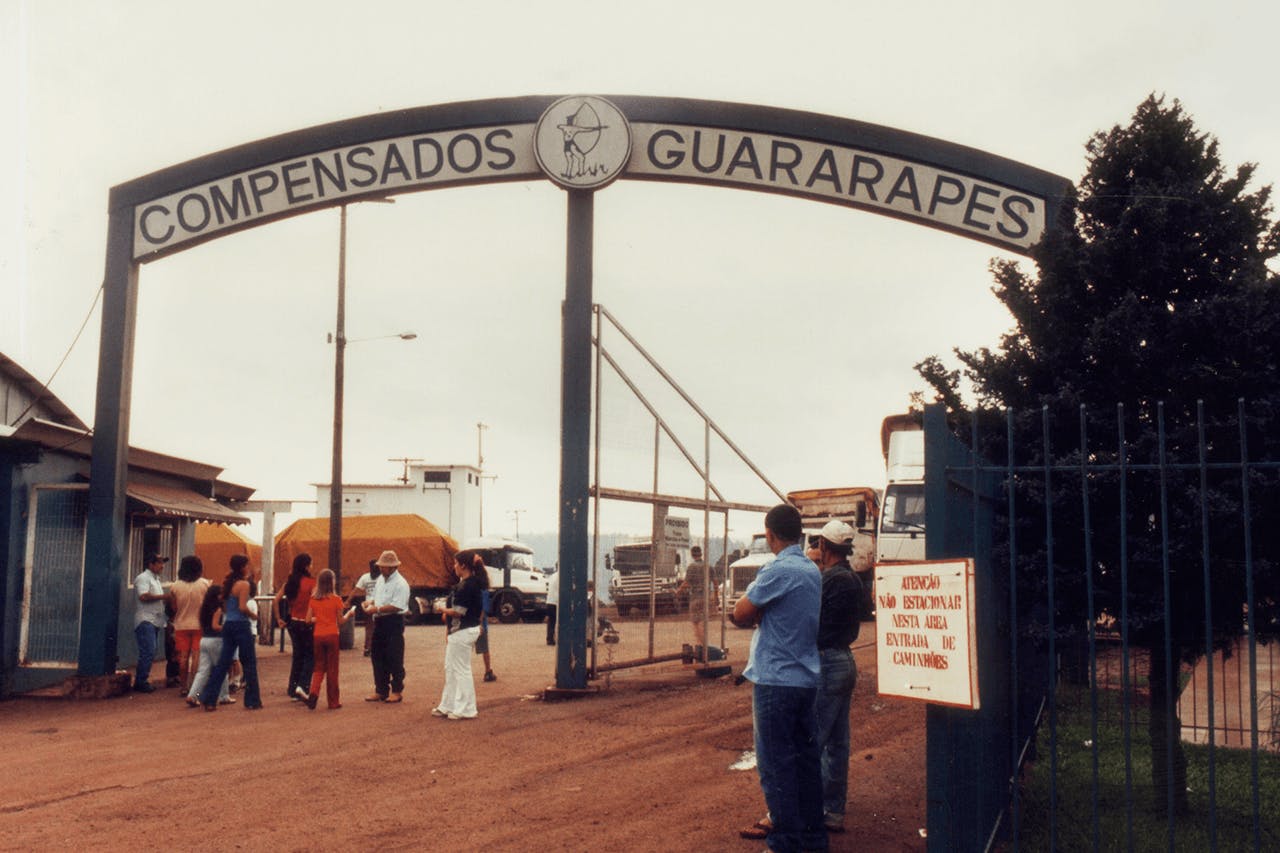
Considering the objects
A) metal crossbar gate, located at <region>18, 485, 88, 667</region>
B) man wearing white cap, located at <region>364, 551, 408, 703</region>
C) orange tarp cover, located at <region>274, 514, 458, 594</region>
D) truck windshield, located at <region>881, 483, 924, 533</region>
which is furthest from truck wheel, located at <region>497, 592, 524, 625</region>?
man wearing white cap, located at <region>364, 551, 408, 703</region>

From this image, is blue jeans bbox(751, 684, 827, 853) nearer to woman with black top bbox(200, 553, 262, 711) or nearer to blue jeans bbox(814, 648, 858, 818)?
blue jeans bbox(814, 648, 858, 818)

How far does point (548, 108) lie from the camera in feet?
44.3

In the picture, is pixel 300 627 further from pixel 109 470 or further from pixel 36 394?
pixel 36 394

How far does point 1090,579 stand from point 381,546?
3047cm

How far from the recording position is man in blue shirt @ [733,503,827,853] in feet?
20.6

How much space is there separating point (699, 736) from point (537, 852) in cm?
389

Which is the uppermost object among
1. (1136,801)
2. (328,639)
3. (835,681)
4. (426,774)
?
(835,681)

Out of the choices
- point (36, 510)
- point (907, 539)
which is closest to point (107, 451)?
point (36, 510)

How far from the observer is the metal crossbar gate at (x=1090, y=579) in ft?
17.2

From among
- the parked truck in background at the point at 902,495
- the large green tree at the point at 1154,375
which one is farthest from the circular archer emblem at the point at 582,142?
the parked truck in background at the point at 902,495

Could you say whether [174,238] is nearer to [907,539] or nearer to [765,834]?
[765,834]

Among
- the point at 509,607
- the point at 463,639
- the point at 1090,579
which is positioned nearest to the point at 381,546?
the point at 509,607

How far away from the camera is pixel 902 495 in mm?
22344

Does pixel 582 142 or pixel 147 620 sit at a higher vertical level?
pixel 582 142
